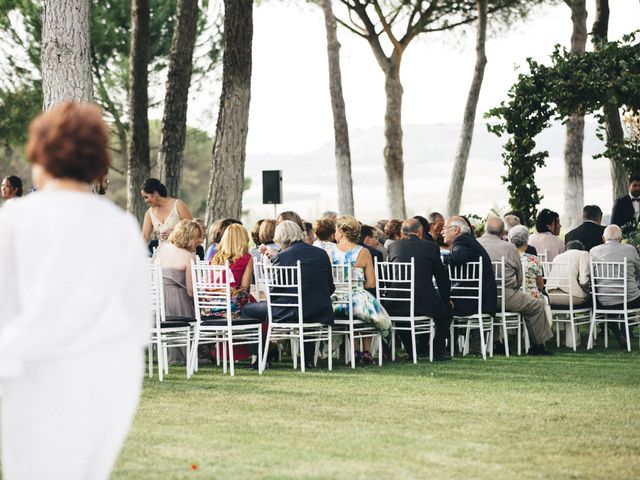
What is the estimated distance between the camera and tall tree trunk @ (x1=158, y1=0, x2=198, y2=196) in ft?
53.2

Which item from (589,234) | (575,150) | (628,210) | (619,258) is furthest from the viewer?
(575,150)

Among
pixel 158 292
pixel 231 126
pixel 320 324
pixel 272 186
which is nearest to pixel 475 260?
pixel 320 324

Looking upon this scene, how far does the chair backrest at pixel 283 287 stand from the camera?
930cm

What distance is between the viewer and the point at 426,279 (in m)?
10.1

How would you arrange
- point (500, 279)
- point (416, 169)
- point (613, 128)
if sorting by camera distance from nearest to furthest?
1. point (500, 279)
2. point (613, 128)
3. point (416, 169)

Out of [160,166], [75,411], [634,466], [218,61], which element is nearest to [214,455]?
[634,466]

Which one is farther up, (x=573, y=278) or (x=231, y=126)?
(x=231, y=126)

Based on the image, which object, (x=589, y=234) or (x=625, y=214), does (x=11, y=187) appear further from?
(x=625, y=214)

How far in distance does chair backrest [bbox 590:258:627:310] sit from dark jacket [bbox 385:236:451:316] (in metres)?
1.74

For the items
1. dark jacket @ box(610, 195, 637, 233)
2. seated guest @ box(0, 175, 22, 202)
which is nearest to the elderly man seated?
dark jacket @ box(610, 195, 637, 233)

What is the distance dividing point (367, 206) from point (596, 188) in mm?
18649

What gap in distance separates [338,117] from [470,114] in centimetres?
322

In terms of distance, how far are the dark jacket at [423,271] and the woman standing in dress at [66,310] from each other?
22.7 ft

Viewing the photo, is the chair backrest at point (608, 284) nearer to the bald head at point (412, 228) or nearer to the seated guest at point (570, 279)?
the seated guest at point (570, 279)
